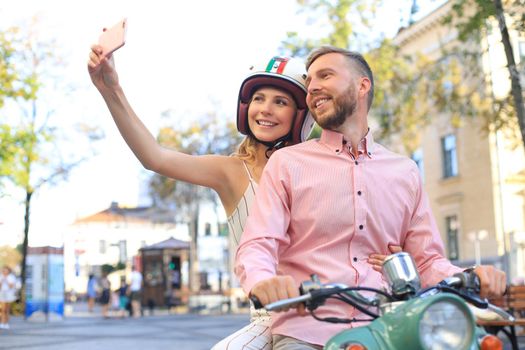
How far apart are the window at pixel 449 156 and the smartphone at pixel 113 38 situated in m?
36.3

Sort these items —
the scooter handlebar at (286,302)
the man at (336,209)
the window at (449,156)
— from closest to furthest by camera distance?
the scooter handlebar at (286,302) → the man at (336,209) → the window at (449,156)

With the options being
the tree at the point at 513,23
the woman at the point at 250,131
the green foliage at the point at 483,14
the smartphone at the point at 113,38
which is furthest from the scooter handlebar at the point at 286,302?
the green foliage at the point at 483,14

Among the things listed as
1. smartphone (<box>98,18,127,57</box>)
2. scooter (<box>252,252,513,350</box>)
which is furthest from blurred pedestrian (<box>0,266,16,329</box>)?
scooter (<box>252,252,513,350</box>)

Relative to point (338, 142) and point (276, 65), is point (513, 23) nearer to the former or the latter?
point (276, 65)

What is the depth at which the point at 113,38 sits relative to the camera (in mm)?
2885

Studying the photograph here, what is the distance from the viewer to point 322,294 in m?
2.06

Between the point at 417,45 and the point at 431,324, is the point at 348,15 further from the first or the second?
the point at 431,324

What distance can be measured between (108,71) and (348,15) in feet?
79.9

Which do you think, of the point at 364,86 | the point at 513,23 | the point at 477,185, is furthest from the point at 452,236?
the point at 364,86

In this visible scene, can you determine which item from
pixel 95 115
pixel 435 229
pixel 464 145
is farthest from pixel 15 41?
pixel 435 229

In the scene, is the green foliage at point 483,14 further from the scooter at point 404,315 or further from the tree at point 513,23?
the scooter at point 404,315

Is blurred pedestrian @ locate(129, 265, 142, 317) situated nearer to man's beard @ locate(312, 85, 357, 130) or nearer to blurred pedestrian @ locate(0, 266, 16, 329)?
blurred pedestrian @ locate(0, 266, 16, 329)

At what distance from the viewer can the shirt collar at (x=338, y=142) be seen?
2.89 m

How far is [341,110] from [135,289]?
29.0m
